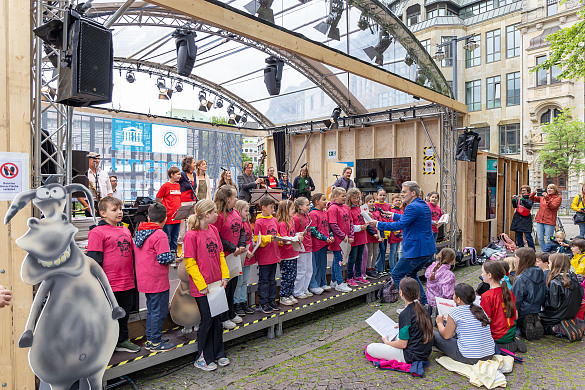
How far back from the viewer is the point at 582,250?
219 inches

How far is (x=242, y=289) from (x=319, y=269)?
1549mm

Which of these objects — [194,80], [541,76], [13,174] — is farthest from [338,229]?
[541,76]

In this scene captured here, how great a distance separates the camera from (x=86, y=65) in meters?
3.50

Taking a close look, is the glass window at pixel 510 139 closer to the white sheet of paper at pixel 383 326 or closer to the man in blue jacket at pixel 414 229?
the man in blue jacket at pixel 414 229

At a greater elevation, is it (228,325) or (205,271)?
(205,271)

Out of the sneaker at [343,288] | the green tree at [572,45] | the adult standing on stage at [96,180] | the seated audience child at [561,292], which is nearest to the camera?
the seated audience child at [561,292]

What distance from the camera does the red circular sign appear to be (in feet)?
9.70

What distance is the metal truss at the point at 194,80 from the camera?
1391 centimetres

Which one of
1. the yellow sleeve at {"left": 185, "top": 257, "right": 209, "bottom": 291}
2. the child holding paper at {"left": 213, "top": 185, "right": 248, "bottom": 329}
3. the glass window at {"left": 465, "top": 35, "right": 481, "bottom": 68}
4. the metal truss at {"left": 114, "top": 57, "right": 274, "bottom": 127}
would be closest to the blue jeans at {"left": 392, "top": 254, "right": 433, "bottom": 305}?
the child holding paper at {"left": 213, "top": 185, "right": 248, "bottom": 329}

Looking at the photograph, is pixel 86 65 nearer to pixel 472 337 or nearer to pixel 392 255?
pixel 472 337

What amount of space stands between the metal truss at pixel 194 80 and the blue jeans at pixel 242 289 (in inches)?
457

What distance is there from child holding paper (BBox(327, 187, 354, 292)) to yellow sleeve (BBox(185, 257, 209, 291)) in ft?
8.83

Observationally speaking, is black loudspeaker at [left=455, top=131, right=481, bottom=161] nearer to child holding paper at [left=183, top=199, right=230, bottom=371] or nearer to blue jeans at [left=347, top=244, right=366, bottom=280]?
blue jeans at [left=347, top=244, right=366, bottom=280]

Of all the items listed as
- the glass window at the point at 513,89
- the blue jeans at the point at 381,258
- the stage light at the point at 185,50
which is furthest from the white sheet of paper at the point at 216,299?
the glass window at the point at 513,89
